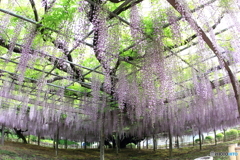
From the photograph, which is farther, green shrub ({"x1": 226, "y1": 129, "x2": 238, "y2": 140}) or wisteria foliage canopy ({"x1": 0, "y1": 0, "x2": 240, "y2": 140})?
green shrub ({"x1": 226, "y1": 129, "x2": 238, "y2": 140})

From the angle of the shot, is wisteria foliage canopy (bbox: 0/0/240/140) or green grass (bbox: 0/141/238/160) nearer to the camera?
wisteria foliage canopy (bbox: 0/0/240/140)

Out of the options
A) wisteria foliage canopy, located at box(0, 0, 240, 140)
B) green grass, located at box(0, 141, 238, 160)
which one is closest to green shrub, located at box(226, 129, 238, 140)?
green grass, located at box(0, 141, 238, 160)

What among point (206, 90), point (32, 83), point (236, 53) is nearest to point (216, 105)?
point (206, 90)

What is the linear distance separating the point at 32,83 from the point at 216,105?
9.76 metres

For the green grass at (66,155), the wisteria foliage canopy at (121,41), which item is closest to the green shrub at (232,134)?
the green grass at (66,155)

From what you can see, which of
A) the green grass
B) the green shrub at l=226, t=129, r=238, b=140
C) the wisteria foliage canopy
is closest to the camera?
the wisteria foliage canopy

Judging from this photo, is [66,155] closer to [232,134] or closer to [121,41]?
[121,41]

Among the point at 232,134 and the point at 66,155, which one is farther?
the point at 232,134

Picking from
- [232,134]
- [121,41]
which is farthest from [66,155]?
[232,134]

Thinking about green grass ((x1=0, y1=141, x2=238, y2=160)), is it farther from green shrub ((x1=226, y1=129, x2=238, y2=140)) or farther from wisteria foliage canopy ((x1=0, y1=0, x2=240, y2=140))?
green shrub ((x1=226, y1=129, x2=238, y2=140))

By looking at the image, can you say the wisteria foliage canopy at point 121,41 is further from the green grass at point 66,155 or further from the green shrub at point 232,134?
the green shrub at point 232,134

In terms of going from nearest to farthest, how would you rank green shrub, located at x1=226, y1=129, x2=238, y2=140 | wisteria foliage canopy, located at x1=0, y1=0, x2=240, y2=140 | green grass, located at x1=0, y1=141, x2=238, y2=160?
wisteria foliage canopy, located at x1=0, y1=0, x2=240, y2=140 → green grass, located at x1=0, y1=141, x2=238, y2=160 → green shrub, located at x1=226, y1=129, x2=238, y2=140

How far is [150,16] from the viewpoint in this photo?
16.0 ft

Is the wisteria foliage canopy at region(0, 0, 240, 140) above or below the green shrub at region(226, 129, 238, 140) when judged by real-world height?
above
